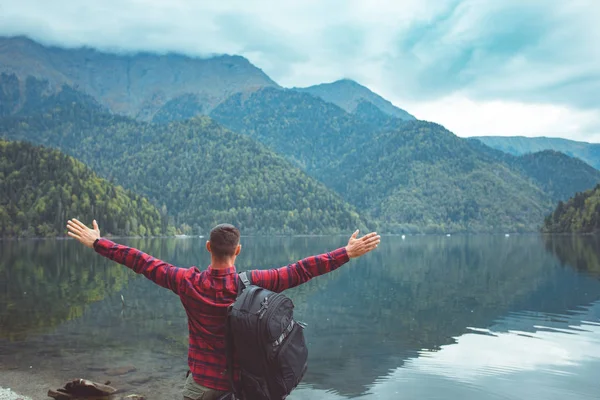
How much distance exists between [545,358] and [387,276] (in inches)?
1739

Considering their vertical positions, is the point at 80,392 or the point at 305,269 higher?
the point at 305,269

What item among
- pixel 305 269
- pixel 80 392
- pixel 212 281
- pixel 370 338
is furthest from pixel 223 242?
pixel 370 338

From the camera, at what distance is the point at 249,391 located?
6.30 m

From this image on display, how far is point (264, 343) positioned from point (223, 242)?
1310 mm

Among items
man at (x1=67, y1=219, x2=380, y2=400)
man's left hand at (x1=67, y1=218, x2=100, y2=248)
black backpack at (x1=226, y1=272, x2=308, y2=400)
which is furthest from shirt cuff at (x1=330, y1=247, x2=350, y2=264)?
man's left hand at (x1=67, y1=218, x2=100, y2=248)

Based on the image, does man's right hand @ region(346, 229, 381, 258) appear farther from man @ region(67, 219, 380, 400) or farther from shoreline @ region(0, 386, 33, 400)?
shoreline @ region(0, 386, 33, 400)

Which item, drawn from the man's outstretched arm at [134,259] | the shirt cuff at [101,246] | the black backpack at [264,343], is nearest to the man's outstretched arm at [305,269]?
the black backpack at [264,343]

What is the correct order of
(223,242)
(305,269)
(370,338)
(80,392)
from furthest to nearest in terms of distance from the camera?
(370,338) → (80,392) → (305,269) → (223,242)

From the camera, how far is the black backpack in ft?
19.3

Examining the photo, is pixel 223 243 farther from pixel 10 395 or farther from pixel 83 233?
pixel 10 395

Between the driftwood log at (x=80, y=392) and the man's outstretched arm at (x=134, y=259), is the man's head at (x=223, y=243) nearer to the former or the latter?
the man's outstretched arm at (x=134, y=259)

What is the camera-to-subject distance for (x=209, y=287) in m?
6.58

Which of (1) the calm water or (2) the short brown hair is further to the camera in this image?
(1) the calm water

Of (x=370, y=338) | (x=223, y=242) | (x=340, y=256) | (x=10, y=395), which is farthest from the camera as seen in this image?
(x=370, y=338)
